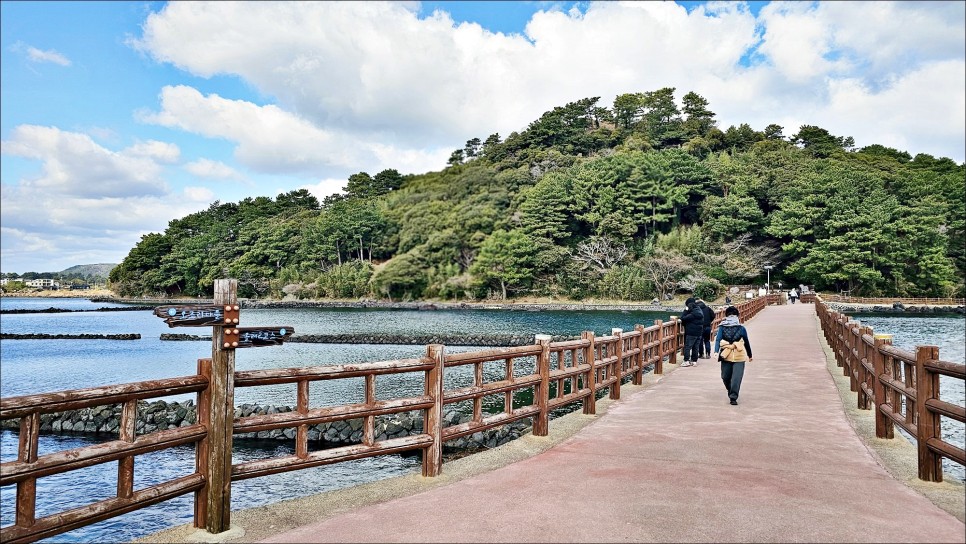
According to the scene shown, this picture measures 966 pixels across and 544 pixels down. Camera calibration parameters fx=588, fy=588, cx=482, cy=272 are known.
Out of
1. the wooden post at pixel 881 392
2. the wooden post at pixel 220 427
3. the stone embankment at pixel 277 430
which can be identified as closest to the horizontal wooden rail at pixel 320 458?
the wooden post at pixel 220 427

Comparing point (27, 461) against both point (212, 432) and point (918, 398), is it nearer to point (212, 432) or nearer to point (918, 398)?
point (212, 432)

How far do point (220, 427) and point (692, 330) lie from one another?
11.4 m

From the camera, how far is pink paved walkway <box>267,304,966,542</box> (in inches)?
146

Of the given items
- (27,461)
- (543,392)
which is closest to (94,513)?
(27,461)

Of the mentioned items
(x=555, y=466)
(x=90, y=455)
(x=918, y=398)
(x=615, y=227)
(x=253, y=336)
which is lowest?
(x=555, y=466)

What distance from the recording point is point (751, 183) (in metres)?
62.6

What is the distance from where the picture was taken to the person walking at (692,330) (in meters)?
13.1

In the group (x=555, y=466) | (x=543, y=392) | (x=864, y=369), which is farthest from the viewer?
(x=864, y=369)

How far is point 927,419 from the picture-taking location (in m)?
4.74

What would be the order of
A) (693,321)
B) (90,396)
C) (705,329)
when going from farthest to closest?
1. (705,329)
2. (693,321)
3. (90,396)

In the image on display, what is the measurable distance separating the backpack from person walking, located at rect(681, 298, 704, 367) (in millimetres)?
4631

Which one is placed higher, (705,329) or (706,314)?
(706,314)

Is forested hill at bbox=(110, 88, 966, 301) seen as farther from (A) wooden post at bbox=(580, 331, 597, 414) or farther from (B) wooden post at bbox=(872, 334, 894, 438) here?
(B) wooden post at bbox=(872, 334, 894, 438)

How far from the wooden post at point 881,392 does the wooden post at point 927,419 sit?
1476 millimetres
